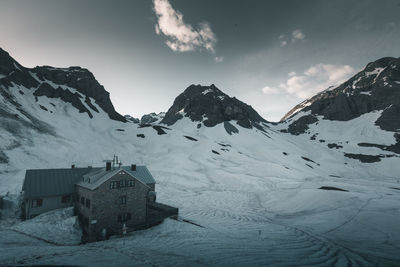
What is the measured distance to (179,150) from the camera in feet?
263

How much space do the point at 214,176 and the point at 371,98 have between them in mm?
165667

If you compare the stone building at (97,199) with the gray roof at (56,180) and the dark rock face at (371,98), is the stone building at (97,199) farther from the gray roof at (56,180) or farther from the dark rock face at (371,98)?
the dark rock face at (371,98)

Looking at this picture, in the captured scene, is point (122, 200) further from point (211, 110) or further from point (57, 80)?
point (211, 110)

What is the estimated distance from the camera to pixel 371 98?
15538 centimetres

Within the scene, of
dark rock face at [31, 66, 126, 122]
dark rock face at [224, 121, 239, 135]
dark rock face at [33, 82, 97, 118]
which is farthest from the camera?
dark rock face at [224, 121, 239, 135]

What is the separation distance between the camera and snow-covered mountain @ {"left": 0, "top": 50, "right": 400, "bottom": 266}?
15648 mm

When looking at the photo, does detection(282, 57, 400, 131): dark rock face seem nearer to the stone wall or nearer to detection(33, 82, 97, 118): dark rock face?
the stone wall

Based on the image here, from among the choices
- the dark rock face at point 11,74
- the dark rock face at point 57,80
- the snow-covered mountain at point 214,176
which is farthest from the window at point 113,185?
the dark rock face at point 11,74

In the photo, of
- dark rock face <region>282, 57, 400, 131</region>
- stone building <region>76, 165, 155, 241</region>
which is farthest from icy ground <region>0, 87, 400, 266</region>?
dark rock face <region>282, 57, 400, 131</region>

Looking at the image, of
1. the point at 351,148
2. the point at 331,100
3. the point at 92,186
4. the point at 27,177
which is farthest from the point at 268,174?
the point at 331,100

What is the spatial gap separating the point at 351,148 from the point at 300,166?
198ft

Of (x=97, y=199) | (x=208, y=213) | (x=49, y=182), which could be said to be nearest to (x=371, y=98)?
(x=208, y=213)

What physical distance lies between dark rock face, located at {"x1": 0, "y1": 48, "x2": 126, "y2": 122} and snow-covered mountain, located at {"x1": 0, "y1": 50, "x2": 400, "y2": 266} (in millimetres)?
718

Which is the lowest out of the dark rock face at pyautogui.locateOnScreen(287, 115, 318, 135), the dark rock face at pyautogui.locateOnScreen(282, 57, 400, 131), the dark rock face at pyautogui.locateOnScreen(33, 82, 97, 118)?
the dark rock face at pyautogui.locateOnScreen(33, 82, 97, 118)
